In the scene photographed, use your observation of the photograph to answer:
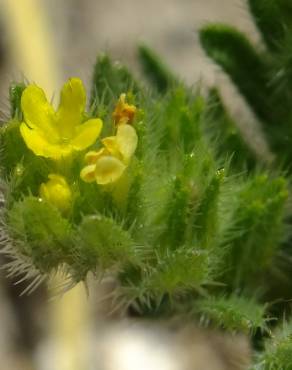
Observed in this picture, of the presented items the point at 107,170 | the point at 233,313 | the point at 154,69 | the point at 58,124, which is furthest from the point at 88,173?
the point at 154,69

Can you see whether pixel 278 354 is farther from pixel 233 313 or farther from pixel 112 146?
pixel 112 146

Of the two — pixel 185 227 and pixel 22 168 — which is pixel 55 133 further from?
pixel 185 227

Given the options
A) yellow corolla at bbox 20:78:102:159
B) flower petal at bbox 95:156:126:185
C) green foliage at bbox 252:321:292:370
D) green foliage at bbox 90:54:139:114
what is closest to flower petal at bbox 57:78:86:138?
yellow corolla at bbox 20:78:102:159

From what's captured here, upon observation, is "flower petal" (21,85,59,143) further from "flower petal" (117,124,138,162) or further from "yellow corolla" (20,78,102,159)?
"flower petal" (117,124,138,162)

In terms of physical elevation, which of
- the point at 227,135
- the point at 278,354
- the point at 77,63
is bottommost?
the point at 278,354

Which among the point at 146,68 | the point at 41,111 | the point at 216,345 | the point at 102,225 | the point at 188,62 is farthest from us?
the point at 188,62

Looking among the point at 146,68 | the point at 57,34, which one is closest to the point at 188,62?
the point at 57,34
